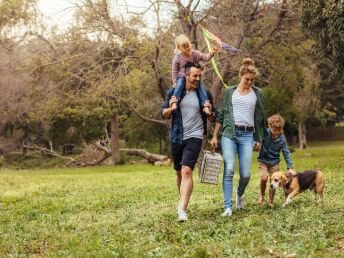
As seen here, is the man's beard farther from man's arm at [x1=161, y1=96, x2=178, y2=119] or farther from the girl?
man's arm at [x1=161, y1=96, x2=178, y2=119]

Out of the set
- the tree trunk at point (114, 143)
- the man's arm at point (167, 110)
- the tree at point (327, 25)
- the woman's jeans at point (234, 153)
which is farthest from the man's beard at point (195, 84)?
the tree trunk at point (114, 143)

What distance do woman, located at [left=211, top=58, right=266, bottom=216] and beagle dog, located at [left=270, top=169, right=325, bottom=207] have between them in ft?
1.84

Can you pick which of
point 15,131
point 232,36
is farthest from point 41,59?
point 15,131

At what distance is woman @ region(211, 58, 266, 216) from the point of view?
252 inches

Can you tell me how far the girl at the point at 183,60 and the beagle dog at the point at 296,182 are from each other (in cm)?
165

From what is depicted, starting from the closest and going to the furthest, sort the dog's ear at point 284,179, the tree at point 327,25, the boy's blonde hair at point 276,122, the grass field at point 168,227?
the grass field at point 168,227, the dog's ear at point 284,179, the boy's blonde hair at point 276,122, the tree at point 327,25

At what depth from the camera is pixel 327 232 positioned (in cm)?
474

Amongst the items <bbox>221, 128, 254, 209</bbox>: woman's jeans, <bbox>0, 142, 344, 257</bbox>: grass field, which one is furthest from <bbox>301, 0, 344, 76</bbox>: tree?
<bbox>221, 128, 254, 209</bbox>: woman's jeans

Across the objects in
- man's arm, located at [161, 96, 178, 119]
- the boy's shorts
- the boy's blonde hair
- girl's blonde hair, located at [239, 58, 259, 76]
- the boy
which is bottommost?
the boy's shorts

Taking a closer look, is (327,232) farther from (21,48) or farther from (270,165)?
(21,48)

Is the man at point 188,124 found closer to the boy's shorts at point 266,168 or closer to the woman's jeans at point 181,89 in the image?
the woman's jeans at point 181,89

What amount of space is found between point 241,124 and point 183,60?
4.51 feet

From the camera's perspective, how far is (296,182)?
22.5ft

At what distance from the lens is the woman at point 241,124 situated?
6.40 metres
